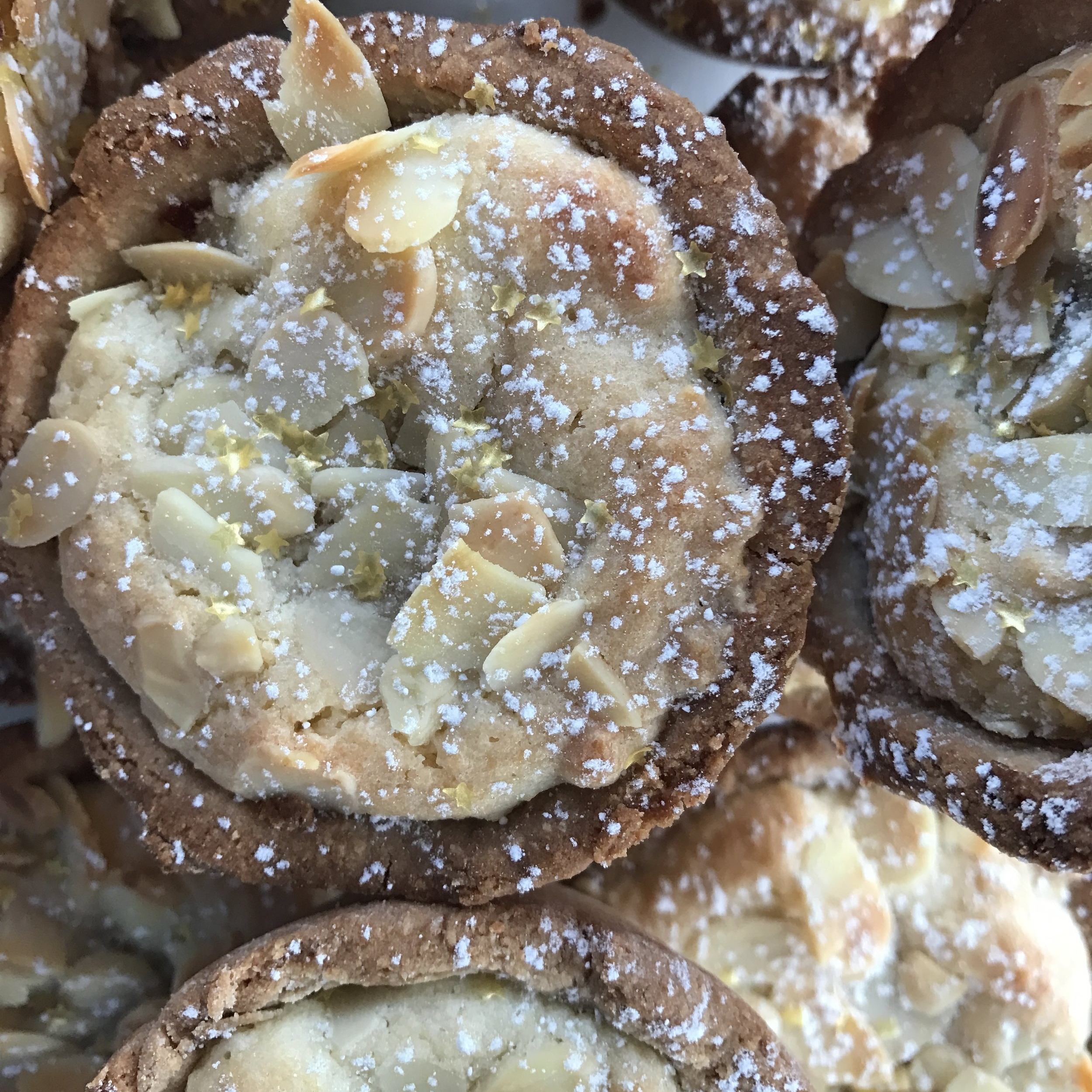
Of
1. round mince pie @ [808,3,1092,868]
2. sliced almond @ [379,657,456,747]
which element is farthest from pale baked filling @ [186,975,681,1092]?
round mince pie @ [808,3,1092,868]

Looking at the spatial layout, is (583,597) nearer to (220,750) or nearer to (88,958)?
(220,750)

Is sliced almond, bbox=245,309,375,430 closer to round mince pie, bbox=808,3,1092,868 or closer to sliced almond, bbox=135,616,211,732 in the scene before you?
sliced almond, bbox=135,616,211,732

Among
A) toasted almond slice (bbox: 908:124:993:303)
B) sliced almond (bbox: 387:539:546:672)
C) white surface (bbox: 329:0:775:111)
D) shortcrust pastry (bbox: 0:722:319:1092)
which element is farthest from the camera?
white surface (bbox: 329:0:775:111)

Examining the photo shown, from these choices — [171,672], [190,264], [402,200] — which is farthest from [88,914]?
[402,200]

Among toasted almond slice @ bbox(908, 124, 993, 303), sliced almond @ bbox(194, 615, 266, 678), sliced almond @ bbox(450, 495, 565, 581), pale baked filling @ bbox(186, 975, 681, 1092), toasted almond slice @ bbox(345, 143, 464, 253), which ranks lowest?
pale baked filling @ bbox(186, 975, 681, 1092)

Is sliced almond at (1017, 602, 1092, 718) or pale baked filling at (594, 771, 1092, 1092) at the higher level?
sliced almond at (1017, 602, 1092, 718)

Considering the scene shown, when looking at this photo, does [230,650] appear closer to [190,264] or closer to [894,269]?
[190,264]

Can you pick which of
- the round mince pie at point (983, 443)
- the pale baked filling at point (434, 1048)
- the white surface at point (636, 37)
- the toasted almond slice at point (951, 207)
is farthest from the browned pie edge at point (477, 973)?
the white surface at point (636, 37)
